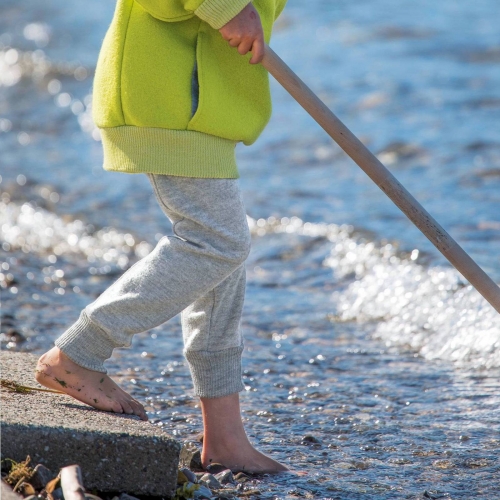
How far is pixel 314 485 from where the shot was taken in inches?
97.6

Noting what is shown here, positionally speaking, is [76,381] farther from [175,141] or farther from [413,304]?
[413,304]

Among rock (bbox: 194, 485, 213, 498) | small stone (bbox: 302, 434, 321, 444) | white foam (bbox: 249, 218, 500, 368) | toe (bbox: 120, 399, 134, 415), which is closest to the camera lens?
rock (bbox: 194, 485, 213, 498)

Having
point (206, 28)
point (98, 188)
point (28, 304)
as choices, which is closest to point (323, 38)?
point (98, 188)

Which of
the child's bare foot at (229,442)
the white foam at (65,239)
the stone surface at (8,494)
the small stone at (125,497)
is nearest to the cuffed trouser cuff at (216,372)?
the child's bare foot at (229,442)

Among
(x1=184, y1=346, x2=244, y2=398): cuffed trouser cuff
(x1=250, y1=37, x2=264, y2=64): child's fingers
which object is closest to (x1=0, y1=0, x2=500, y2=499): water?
(x1=184, y1=346, x2=244, y2=398): cuffed trouser cuff

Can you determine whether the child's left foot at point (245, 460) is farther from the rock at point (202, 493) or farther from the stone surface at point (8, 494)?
the stone surface at point (8, 494)

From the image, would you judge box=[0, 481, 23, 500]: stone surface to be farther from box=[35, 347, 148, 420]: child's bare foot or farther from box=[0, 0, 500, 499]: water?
box=[0, 0, 500, 499]: water

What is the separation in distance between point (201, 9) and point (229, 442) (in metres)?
1.22

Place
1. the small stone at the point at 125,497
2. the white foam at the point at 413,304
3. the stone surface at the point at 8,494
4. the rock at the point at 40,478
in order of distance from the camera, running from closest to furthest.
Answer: the stone surface at the point at 8,494, the rock at the point at 40,478, the small stone at the point at 125,497, the white foam at the point at 413,304

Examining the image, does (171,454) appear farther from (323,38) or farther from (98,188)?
(323,38)

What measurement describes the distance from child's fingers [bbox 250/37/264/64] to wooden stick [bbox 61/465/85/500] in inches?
42.8

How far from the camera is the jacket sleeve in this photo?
2.18 meters

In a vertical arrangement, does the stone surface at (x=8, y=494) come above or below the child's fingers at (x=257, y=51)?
below

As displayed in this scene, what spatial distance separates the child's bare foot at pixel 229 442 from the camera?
256 cm
